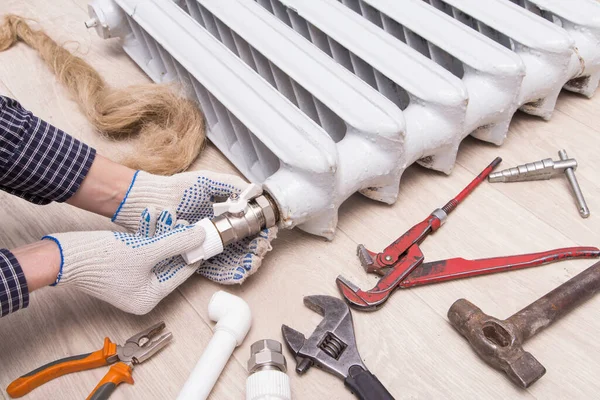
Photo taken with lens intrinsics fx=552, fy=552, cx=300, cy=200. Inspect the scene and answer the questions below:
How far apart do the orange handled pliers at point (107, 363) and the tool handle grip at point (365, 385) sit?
23cm

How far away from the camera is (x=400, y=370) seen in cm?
67

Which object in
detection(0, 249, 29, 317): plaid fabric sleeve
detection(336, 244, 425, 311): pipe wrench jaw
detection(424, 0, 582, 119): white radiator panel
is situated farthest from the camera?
detection(424, 0, 582, 119): white radiator panel

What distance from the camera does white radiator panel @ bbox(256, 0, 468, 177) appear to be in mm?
778

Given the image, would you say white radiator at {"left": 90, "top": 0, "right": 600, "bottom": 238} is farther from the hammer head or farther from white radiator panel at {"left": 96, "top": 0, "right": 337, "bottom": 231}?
the hammer head

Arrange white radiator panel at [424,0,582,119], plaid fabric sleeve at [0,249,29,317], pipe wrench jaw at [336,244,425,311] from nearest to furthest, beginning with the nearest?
1. plaid fabric sleeve at [0,249,29,317]
2. pipe wrench jaw at [336,244,425,311]
3. white radiator panel at [424,0,582,119]

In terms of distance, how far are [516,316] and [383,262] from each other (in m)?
0.18

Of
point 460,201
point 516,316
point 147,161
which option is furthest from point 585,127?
point 147,161

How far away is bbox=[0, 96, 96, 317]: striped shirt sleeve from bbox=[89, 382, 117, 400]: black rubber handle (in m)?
0.13

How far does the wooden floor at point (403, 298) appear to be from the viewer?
0.66 meters

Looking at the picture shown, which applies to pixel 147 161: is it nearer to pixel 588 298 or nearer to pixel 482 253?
pixel 482 253

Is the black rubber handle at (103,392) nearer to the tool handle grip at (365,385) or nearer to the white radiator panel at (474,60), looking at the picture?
the tool handle grip at (365,385)

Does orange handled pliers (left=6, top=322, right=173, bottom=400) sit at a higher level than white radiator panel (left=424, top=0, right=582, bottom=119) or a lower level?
lower

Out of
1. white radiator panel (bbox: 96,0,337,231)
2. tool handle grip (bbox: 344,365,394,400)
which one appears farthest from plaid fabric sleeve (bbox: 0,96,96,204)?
tool handle grip (bbox: 344,365,394,400)

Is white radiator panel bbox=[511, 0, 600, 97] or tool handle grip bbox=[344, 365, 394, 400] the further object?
white radiator panel bbox=[511, 0, 600, 97]
